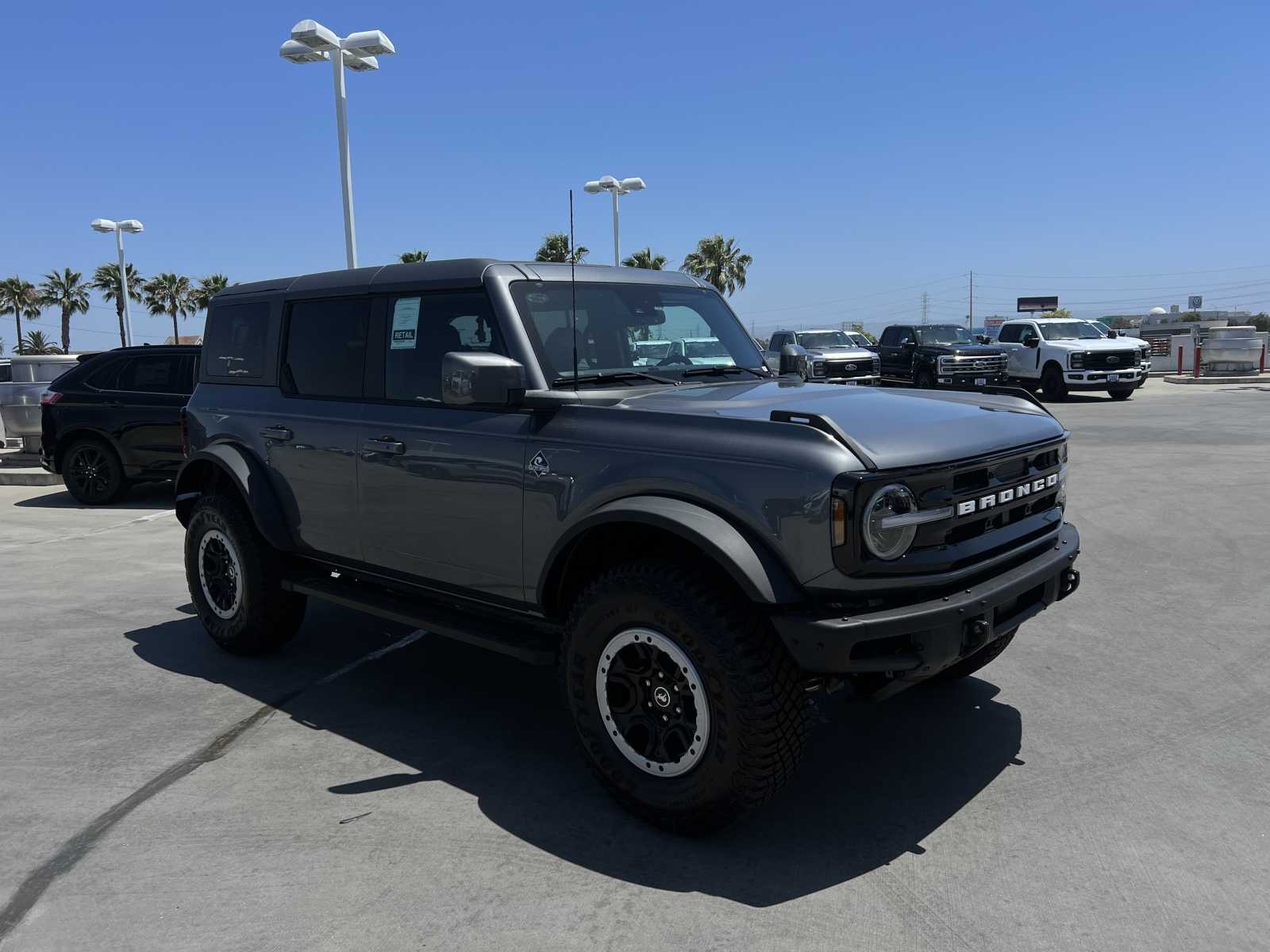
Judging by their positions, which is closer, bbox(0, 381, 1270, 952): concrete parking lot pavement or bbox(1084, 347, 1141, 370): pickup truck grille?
bbox(0, 381, 1270, 952): concrete parking lot pavement

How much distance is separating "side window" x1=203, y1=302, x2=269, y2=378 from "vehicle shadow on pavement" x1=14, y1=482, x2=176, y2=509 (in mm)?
5808

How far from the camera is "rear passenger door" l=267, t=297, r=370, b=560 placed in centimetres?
481

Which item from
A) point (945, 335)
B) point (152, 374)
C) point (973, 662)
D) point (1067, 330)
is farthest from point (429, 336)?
point (1067, 330)

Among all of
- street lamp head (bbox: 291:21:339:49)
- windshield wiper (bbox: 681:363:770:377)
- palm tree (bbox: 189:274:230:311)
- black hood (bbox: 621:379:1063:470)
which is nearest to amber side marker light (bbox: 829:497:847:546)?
black hood (bbox: 621:379:1063:470)

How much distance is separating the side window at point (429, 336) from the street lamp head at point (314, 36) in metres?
10.4

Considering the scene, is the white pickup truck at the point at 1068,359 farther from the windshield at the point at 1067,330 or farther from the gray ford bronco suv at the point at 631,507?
the gray ford bronco suv at the point at 631,507

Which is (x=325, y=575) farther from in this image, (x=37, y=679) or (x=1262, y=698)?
(x=1262, y=698)

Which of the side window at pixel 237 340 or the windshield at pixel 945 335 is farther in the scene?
the windshield at pixel 945 335

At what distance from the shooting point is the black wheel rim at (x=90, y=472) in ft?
37.8

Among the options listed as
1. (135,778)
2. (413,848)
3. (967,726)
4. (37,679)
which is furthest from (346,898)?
(37,679)

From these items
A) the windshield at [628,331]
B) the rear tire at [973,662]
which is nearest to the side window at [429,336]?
the windshield at [628,331]

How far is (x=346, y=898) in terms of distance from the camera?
3090mm

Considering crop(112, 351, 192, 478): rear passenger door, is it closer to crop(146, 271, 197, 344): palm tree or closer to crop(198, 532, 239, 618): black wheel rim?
crop(198, 532, 239, 618): black wheel rim

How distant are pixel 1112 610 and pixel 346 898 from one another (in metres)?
4.80
